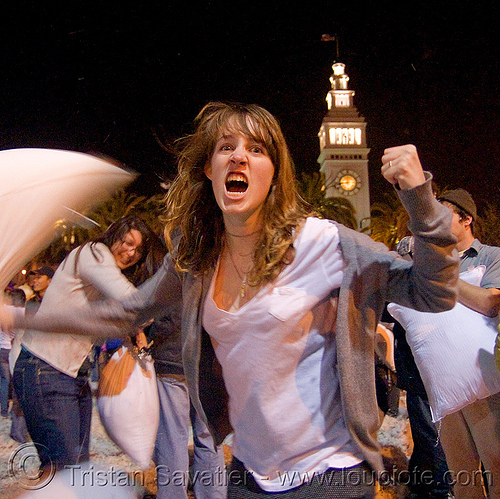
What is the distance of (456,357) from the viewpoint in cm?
296

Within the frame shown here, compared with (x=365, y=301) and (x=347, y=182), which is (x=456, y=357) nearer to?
(x=365, y=301)

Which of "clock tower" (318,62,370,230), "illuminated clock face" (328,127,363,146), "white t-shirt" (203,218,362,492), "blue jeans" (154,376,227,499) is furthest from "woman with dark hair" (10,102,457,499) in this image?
"illuminated clock face" (328,127,363,146)

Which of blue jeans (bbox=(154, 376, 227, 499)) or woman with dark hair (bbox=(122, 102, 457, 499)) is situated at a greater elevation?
woman with dark hair (bbox=(122, 102, 457, 499))

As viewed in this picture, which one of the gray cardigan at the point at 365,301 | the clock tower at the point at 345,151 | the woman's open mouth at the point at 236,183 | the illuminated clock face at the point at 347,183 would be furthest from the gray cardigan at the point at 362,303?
the illuminated clock face at the point at 347,183

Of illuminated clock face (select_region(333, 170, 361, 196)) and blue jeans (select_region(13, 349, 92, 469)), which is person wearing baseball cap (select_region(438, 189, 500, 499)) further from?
illuminated clock face (select_region(333, 170, 361, 196))

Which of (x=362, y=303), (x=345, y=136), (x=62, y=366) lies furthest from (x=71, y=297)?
(x=345, y=136)

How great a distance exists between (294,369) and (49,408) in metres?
1.94

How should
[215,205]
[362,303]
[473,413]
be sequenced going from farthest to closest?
[473,413], [215,205], [362,303]

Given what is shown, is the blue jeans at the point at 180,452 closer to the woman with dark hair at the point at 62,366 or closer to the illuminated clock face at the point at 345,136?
the woman with dark hair at the point at 62,366

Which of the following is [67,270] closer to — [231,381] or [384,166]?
[231,381]

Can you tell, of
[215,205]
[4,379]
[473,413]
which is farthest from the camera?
[4,379]

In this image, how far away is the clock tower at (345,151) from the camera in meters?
67.8

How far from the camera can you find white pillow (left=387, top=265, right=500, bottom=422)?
2871 millimetres

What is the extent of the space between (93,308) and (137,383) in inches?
68.1
